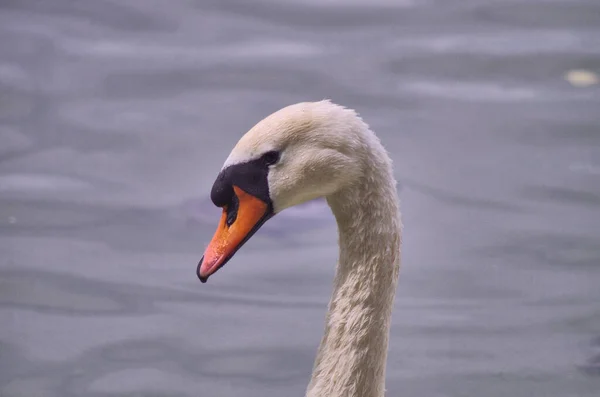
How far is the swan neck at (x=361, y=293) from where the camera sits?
10.3ft

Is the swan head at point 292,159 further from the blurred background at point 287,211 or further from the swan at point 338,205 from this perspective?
the blurred background at point 287,211

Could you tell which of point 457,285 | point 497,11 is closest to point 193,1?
point 497,11

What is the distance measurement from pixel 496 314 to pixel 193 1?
302cm

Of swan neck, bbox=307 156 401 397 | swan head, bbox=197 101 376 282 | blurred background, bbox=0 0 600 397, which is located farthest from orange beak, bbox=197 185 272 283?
blurred background, bbox=0 0 600 397

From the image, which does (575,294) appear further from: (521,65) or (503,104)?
(521,65)

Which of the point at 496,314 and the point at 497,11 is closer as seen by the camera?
the point at 496,314

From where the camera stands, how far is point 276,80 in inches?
Result: 245

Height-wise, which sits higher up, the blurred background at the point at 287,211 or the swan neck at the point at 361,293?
the blurred background at the point at 287,211

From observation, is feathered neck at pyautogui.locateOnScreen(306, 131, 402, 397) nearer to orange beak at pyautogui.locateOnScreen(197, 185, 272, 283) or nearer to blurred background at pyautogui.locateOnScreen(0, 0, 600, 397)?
orange beak at pyautogui.locateOnScreen(197, 185, 272, 283)

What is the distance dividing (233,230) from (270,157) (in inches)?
9.6

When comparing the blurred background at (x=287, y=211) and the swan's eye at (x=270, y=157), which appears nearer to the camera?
the swan's eye at (x=270, y=157)

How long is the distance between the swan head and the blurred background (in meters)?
1.58

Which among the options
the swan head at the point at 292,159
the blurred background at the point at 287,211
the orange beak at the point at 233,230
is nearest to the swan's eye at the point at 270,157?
the swan head at the point at 292,159

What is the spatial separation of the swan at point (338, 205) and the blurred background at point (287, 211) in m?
1.31
